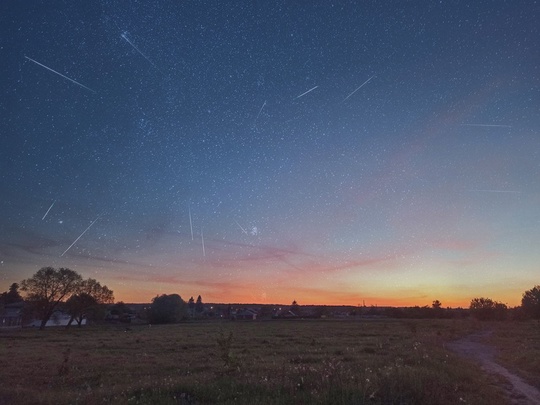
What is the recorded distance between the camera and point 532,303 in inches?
4532

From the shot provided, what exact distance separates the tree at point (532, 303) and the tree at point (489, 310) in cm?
683

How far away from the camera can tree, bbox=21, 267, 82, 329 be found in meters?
97.1

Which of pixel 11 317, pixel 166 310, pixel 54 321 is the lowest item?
pixel 54 321

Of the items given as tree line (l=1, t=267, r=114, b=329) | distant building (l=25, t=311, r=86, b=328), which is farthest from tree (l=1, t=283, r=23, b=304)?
tree line (l=1, t=267, r=114, b=329)

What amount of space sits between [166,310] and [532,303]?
3981 inches

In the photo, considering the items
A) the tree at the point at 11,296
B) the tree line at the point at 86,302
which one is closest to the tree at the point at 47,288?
the tree line at the point at 86,302

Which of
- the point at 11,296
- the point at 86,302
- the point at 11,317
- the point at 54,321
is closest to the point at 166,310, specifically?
the point at 86,302

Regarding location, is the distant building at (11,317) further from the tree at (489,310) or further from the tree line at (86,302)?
the tree at (489,310)

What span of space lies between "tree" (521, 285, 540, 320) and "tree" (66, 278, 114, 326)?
11469cm

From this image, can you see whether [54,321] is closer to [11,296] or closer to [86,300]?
[86,300]

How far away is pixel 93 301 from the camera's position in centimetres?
10438

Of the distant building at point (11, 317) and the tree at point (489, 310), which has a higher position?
the tree at point (489, 310)

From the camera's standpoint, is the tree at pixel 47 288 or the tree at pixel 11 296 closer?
the tree at pixel 47 288

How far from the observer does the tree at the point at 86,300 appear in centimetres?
10125
